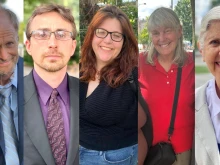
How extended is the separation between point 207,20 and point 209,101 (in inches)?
42.9

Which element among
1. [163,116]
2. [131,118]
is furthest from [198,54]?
[131,118]

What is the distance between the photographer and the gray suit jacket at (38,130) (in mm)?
4531

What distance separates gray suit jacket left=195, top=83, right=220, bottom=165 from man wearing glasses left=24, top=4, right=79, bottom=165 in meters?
1.61

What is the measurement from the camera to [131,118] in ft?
15.4

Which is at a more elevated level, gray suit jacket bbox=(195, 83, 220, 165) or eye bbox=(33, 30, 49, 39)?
eye bbox=(33, 30, 49, 39)

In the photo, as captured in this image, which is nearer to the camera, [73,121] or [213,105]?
[73,121]

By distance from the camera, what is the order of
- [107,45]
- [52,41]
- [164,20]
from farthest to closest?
1. [164,20]
2. [107,45]
3. [52,41]

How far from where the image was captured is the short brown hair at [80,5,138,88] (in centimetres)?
464

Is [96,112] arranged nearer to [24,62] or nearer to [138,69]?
[138,69]

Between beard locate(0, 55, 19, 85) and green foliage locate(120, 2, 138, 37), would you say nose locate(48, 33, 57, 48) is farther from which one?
green foliage locate(120, 2, 138, 37)

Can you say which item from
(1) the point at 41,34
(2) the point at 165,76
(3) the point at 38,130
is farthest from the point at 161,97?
(1) the point at 41,34

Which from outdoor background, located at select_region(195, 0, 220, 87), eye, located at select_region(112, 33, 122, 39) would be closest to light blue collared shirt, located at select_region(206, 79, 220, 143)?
outdoor background, located at select_region(195, 0, 220, 87)

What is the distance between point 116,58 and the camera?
4.72 m

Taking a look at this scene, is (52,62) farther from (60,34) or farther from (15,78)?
(15,78)
